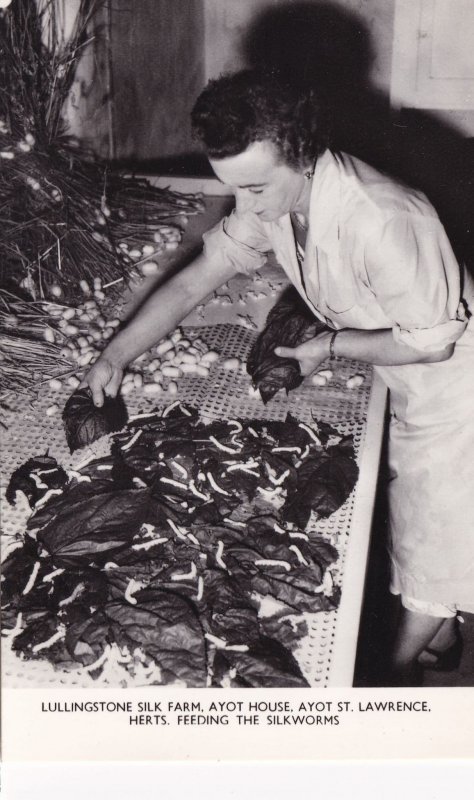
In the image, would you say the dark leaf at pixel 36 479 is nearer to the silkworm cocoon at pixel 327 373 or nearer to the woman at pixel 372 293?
the woman at pixel 372 293

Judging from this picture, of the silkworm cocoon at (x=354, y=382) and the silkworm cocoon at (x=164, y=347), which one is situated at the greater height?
the silkworm cocoon at (x=164, y=347)

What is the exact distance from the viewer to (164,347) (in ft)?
5.85

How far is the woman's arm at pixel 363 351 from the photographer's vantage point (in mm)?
1399

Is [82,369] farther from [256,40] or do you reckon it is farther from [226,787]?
[256,40]

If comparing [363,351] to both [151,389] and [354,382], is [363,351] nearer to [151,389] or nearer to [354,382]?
[354,382]

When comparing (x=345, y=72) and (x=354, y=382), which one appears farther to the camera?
(x=345, y=72)

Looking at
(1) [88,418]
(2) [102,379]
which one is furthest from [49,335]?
(1) [88,418]

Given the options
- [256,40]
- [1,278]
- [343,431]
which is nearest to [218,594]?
[343,431]

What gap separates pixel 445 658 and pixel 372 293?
4.16ft

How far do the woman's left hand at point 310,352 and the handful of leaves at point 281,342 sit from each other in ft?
0.06

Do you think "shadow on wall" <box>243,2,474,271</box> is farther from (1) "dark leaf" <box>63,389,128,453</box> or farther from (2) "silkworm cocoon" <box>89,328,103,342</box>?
(1) "dark leaf" <box>63,389,128,453</box>

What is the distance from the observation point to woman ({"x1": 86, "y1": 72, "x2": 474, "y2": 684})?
1271mm

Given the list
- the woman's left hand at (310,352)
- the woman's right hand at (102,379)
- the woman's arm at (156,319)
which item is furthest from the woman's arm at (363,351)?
the woman's right hand at (102,379)

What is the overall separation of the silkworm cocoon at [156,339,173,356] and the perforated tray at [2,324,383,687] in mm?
107
